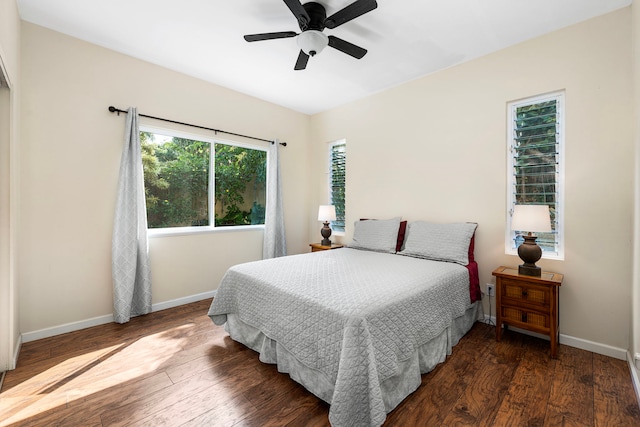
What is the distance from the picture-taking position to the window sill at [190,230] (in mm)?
3250

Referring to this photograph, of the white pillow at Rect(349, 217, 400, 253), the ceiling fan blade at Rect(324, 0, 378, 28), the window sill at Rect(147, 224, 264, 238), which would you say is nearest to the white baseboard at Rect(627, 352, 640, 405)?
the white pillow at Rect(349, 217, 400, 253)

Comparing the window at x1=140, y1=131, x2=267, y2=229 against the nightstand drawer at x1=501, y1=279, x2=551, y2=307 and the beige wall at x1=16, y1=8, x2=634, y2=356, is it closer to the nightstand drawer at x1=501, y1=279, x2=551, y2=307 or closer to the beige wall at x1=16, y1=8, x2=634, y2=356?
the beige wall at x1=16, y1=8, x2=634, y2=356

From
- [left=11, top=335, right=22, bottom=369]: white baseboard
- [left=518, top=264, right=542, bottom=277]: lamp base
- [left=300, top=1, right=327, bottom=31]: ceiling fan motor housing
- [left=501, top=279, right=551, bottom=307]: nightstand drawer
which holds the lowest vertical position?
[left=11, top=335, right=22, bottom=369]: white baseboard

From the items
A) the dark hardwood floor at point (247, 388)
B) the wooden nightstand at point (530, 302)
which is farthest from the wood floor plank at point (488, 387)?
the wooden nightstand at point (530, 302)

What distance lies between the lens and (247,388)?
1858mm

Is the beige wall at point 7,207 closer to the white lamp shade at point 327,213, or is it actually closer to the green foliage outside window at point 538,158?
the white lamp shade at point 327,213

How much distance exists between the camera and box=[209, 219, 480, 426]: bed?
145 centimetres

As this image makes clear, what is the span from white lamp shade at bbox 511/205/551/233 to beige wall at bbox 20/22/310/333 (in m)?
3.46

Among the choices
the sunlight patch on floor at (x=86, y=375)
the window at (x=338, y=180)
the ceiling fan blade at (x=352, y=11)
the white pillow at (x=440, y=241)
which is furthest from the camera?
the window at (x=338, y=180)

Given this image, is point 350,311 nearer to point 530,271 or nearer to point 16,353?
point 530,271

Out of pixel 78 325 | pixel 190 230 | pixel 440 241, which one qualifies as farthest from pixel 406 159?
pixel 78 325

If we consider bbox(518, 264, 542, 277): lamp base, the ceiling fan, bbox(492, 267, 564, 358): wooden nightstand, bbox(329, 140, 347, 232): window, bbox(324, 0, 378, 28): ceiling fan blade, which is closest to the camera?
bbox(324, 0, 378, 28): ceiling fan blade

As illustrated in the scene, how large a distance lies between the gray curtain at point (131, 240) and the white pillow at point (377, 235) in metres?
2.41

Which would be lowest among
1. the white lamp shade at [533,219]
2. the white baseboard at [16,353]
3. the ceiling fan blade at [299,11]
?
the white baseboard at [16,353]
